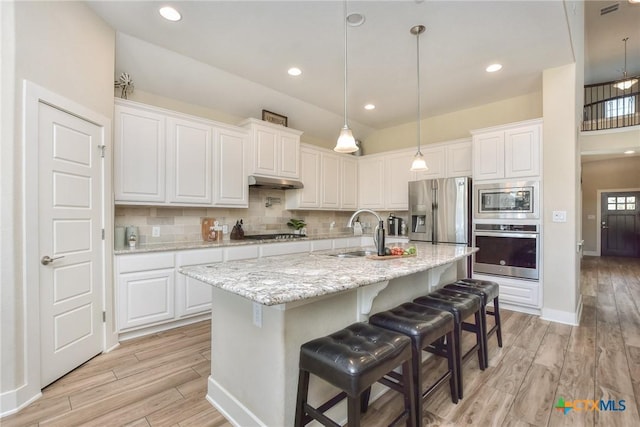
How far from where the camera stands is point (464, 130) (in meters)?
4.61

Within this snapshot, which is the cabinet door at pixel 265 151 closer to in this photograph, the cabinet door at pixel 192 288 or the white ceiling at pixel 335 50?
the white ceiling at pixel 335 50

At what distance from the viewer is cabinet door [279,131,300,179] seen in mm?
4180

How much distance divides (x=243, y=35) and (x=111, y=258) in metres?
2.32

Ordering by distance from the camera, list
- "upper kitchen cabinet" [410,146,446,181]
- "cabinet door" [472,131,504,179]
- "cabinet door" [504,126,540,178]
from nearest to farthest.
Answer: "cabinet door" [504,126,540,178]
"cabinet door" [472,131,504,179]
"upper kitchen cabinet" [410,146,446,181]

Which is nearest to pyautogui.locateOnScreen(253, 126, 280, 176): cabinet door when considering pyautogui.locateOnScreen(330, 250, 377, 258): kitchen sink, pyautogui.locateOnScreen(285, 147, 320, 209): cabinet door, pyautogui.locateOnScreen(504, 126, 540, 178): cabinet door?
pyautogui.locateOnScreen(285, 147, 320, 209): cabinet door

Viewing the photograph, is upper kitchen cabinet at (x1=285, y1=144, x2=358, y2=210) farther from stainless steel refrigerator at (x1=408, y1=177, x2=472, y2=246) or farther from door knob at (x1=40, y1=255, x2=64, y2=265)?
door knob at (x1=40, y1=255, x2=64, y2=265)

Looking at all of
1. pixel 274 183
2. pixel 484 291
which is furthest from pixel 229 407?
pixel 274 183

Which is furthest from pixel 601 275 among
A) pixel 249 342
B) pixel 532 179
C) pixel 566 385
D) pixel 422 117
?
pixel 249 342

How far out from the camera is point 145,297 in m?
2.80

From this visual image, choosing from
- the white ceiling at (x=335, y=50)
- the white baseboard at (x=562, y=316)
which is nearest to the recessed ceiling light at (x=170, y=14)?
the white ceiling at (x=335, y=50)

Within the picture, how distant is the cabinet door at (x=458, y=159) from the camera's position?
4.19 metres

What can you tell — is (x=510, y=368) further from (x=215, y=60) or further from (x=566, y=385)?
(x=215, y=60)

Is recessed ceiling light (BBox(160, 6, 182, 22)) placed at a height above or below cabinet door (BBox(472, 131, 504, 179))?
above

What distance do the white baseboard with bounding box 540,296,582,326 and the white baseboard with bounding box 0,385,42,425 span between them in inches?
184
